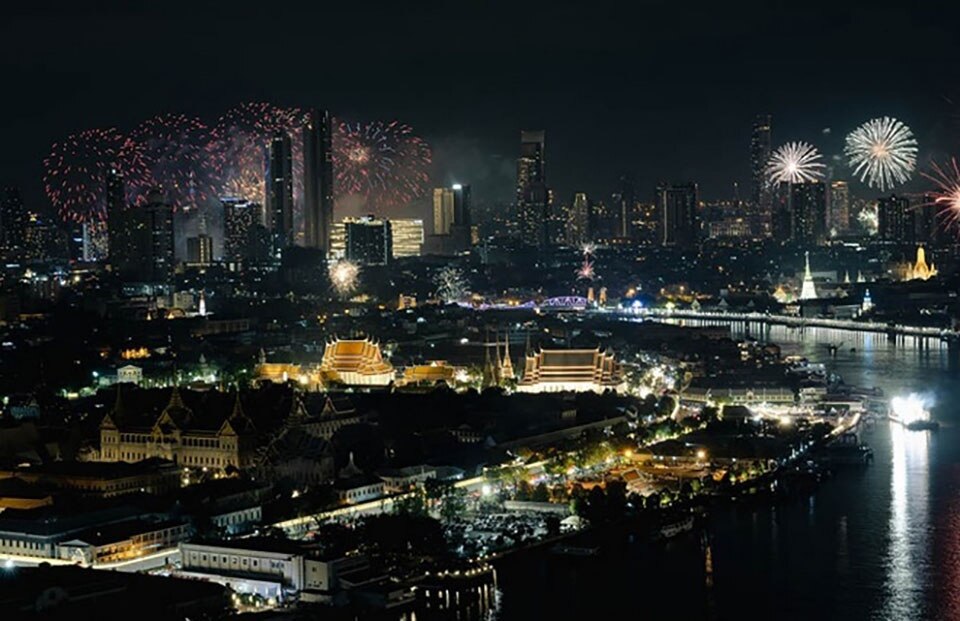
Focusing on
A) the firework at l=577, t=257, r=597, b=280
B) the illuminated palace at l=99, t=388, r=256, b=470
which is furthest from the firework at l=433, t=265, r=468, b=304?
the illuminated palace at l=99, t=388, r=256, b=470

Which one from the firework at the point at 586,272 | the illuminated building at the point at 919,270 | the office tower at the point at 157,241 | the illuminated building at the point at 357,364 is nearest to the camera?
the illuminated building at the point at 357,364

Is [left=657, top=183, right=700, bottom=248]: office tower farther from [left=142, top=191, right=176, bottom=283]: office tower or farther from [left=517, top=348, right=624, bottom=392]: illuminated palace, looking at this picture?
[left=517, top=348, right=624, bottom=392]: illuminated palace

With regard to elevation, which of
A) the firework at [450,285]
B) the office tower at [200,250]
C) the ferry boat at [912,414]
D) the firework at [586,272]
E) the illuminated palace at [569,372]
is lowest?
the ferry boat at [912,414]

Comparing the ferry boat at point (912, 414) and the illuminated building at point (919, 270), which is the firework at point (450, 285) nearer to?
the illuminated building at point (919, 270)

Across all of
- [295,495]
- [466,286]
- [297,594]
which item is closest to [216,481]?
[295,495]

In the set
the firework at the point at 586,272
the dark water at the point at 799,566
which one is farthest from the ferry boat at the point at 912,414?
the firework at the point at 586,272

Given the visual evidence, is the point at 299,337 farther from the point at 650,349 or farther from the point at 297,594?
the point at 297,594
